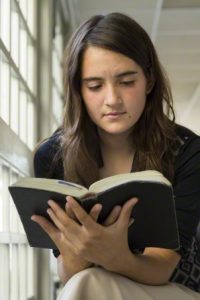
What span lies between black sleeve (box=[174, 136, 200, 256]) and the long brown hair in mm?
23

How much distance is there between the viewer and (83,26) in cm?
127

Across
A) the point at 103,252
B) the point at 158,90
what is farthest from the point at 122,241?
the point at 158,90

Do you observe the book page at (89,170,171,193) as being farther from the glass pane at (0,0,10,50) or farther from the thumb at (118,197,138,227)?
the glass pane at (0,0,10,50)

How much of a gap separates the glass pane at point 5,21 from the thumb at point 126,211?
805 millimetres

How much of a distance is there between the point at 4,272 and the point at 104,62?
674mm

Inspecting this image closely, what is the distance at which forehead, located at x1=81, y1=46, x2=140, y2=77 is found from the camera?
1162 mm

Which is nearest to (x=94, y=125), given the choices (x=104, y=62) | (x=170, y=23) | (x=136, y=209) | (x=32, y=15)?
(x=104, y=62)

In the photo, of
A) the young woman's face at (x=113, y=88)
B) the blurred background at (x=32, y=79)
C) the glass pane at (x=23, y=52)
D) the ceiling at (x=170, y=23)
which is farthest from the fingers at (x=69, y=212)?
the ceiling at (x=170, y=23)

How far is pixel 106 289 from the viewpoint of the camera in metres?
1.01

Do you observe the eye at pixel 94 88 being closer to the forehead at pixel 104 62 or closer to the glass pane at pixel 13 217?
the forehead at pixel 104 62

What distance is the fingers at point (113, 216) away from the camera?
0.98 m

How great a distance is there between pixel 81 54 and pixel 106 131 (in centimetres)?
16

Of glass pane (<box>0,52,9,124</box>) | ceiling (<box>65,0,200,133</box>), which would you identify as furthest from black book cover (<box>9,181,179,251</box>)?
ceiling (<box>65,0,200,133</box>)

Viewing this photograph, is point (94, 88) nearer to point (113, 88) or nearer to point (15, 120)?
point (113, 88)
